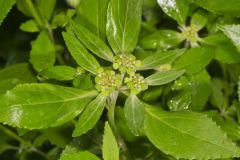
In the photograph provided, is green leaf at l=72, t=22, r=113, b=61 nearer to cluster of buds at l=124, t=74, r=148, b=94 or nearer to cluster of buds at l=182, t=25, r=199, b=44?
cluster of buds at l=124, t=74, r=148, b=94

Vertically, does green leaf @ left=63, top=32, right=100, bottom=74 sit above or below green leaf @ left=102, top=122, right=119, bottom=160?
above

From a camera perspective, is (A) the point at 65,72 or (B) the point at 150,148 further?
(B) the point at 150,148

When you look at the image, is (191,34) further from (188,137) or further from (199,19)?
(188,137)

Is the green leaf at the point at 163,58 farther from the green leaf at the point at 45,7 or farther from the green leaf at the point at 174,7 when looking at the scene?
the green leaf at the point at 45,7

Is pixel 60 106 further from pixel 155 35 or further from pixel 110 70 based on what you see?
pixel 155 35

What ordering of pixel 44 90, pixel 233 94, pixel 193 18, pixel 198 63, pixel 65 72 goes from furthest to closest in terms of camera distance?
pixel 233 94 < pixel 193 18 < pixel 198 63 < pixel 65 72 < pixel 44 90

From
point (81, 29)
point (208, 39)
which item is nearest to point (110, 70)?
point (81, 29)

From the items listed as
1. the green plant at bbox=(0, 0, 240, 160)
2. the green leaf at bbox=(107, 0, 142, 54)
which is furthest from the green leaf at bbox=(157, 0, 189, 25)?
the green leaf at bbox=(107, 0, 142, 54)
